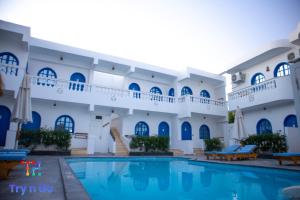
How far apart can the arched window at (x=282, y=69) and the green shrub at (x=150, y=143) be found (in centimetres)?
990

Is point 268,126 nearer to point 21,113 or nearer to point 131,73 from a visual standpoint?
point 131,73

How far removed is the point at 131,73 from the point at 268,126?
38.2 ft

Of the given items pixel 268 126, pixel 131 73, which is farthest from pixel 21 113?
pixel 268 126

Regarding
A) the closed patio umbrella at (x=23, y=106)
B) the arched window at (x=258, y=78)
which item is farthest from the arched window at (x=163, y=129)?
the closed patio umbrella at (x=23, y=106)

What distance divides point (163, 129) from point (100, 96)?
6807 millimetres

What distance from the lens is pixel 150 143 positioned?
15.3 metres

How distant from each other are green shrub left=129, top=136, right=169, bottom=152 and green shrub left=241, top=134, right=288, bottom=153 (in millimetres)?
6075

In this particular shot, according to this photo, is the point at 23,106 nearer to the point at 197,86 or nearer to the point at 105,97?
the point at 105,97

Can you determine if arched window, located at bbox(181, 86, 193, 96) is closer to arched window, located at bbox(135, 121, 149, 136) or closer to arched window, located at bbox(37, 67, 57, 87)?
arched window, located at bbox(135, 121, 149, 136)

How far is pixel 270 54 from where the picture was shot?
49.5 feet

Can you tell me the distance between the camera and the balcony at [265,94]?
12781 mm

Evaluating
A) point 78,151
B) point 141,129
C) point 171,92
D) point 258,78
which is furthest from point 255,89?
point 78,151

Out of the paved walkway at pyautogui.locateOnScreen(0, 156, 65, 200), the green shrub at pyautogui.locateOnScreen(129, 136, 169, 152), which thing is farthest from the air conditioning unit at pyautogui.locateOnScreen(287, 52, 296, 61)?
the paved walkway at pyautogui.locateOnScreen(0, 156, 65, 200)

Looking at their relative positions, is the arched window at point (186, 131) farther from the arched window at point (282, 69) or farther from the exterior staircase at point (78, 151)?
the exterior staircase at point (78, 151)
